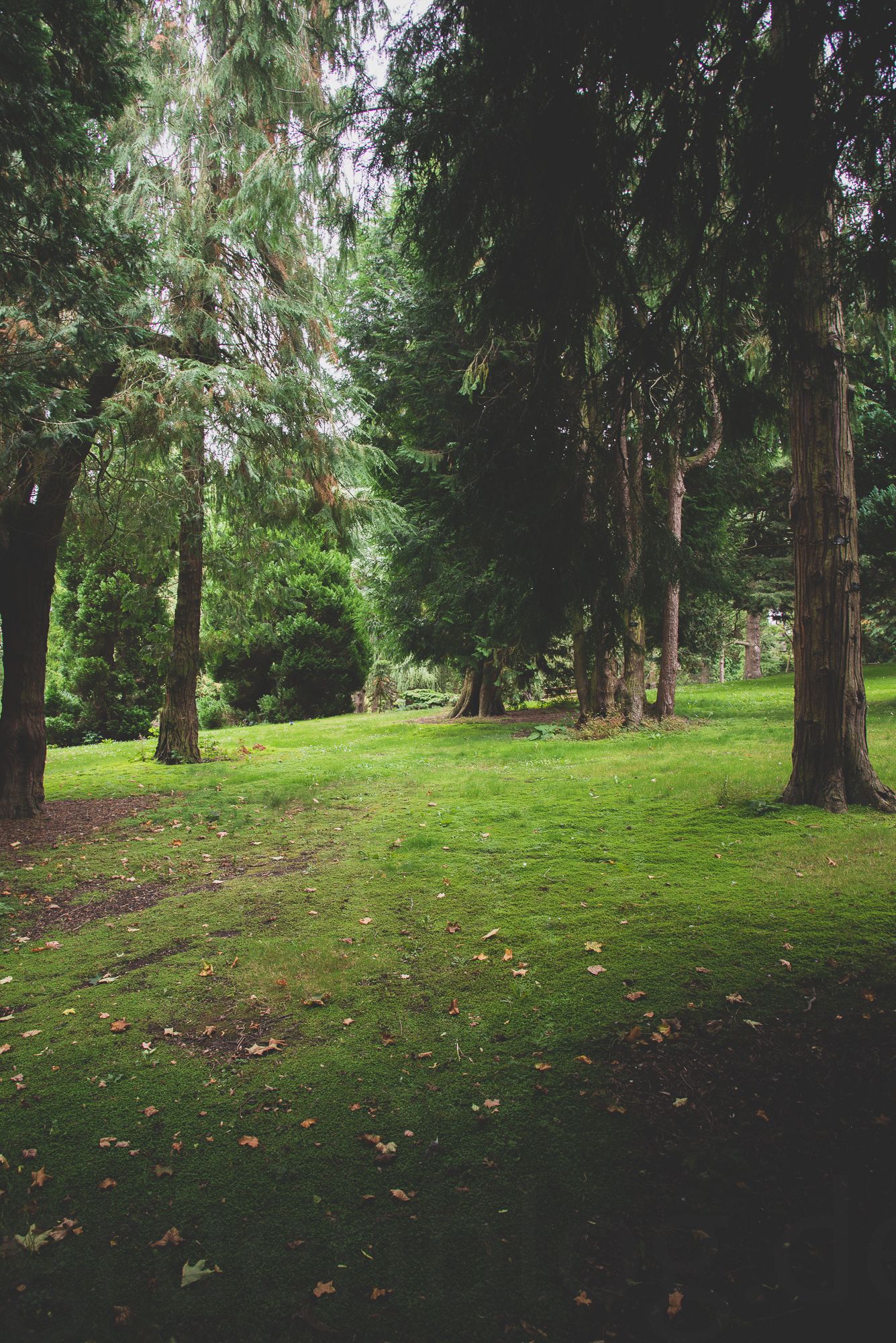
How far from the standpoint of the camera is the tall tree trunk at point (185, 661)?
11.0 meters

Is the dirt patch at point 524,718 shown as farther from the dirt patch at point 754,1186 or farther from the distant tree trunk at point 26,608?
the dirt patch at point 754,1186

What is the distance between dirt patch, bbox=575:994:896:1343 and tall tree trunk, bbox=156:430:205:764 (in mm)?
9159

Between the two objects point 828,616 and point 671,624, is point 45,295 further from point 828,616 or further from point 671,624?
point 671,624

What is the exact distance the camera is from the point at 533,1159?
2455 millimetres

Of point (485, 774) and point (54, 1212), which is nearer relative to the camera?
point (54, 1212)

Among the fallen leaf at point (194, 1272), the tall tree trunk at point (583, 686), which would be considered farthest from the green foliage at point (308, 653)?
the fallen leaf at point (194, 1272)

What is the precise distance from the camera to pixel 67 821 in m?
7.71

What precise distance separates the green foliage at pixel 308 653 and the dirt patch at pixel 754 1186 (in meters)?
17.6

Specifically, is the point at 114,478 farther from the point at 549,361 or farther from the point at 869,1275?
the point at 869,1275

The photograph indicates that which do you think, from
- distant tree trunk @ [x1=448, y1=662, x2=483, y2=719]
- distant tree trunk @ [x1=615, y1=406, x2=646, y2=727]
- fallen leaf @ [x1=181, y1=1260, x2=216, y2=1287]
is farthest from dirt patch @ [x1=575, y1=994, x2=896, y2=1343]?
distant tree trunk @ [x1=448, y1=662, x2=483, y2=719]

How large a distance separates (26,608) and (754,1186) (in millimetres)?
8001

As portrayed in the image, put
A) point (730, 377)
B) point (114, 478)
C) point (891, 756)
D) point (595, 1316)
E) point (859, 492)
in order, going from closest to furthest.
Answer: point (595, 1316)
point (730, 377)
point (891, 756)
point (114, 478)
point (859, 492)

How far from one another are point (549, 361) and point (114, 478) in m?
6.68

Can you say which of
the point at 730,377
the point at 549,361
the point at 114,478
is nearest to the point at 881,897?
the point at 730,377
